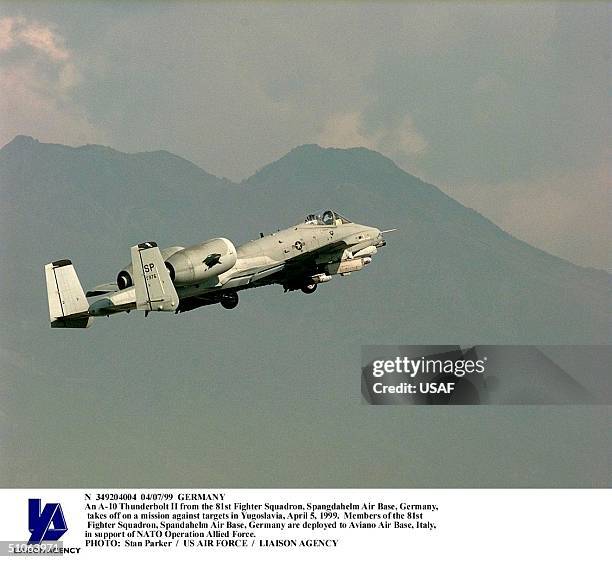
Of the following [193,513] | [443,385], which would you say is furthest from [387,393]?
[193,513]

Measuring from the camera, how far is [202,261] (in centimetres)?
3116

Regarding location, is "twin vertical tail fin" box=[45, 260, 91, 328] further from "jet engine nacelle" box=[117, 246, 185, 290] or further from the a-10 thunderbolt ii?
"jet engine nacelle" box=[117, 246, 185, 290]

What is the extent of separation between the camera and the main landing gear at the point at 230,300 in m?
35.2

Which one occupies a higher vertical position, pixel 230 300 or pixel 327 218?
pixel 327 218

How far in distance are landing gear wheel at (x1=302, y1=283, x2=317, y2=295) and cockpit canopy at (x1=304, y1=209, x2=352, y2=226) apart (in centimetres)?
218

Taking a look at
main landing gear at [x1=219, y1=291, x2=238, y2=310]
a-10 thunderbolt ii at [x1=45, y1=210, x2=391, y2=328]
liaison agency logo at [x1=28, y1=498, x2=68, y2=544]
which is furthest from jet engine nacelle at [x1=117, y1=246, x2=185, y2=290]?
liaison agency logo at [x1=28, y1=498, x2=68, y2=544]

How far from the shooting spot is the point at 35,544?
91.8ft

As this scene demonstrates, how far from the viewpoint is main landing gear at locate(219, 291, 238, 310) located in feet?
116

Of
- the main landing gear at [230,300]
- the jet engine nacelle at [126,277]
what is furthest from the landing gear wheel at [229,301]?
the jet engine nacelle at [126,277]

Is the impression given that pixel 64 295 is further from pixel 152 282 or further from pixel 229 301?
pixel 229 301

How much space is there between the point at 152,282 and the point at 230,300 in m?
6.52

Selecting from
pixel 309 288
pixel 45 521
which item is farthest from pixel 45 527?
pixel 309 288

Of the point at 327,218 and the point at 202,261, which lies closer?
the point at 202,261

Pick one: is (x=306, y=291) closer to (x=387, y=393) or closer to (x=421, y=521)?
(x=387, y=393)
